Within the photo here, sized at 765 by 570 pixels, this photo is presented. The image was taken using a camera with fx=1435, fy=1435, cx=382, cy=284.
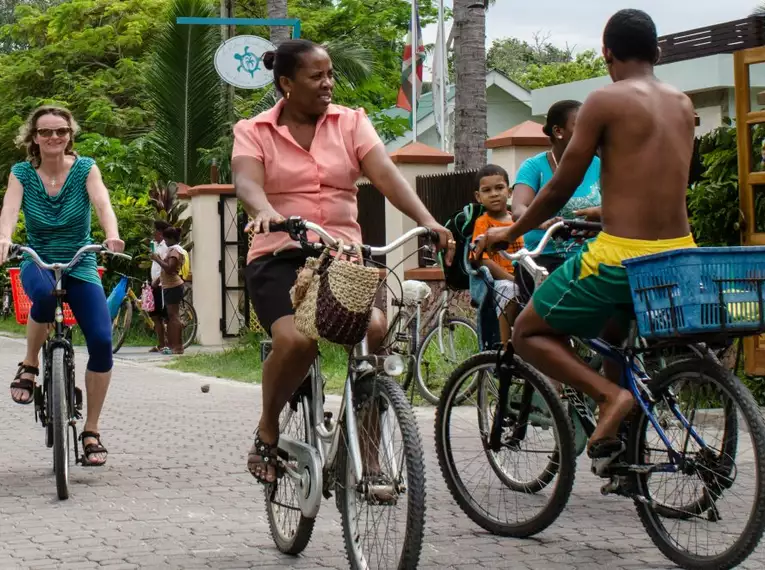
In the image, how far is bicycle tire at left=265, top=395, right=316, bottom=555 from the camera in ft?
17.8

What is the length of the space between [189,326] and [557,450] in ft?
45.6

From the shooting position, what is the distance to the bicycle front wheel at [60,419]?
23.3 feet

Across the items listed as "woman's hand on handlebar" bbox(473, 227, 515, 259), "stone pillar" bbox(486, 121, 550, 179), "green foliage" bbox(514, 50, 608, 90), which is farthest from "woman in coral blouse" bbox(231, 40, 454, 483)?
"green foliage" bbox(514, 50, 608, 90)

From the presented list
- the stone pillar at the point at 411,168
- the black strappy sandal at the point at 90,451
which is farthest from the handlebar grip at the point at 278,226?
the stone pillar at the point at 411,168

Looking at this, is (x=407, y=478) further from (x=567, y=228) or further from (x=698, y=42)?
(x=698, y=42)

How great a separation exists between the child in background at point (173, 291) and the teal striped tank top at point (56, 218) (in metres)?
10.4

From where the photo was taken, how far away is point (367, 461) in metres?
4.88

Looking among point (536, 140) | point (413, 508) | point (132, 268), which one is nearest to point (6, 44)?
point (132, 268)

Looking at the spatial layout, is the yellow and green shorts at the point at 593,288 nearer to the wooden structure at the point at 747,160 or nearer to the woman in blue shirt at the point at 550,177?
the woman in blue shirt at the point at 550,177

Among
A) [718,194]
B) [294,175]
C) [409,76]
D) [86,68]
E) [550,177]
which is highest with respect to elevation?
[86,68]

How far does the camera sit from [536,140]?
1307 cm

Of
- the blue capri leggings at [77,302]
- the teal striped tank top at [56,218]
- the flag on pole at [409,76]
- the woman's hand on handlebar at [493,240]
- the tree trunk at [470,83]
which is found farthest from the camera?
the flag on pole at [409,76]

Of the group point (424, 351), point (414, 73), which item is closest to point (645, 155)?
point (424, 351)

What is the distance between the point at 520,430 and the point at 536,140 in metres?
7.33
